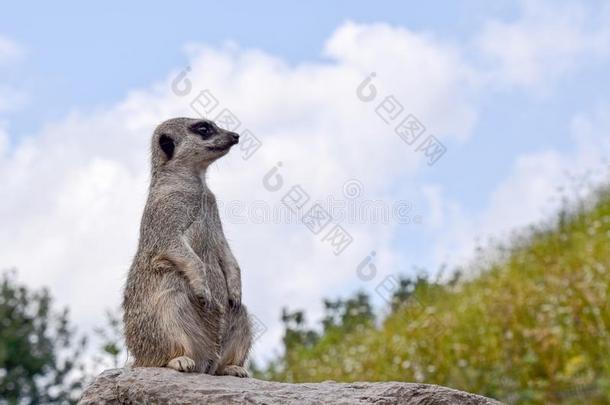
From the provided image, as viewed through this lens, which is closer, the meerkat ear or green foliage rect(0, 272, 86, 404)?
the meerkat ear

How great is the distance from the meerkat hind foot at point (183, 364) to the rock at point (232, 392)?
0.06m

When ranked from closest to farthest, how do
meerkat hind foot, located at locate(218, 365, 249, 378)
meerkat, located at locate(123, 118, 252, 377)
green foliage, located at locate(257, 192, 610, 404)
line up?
meerkat, located at locate(123, 118, 252, 377), meerkat hind foot, located at locate(218, 365, 249, 378), green foliage, located at locate(257, 192, 610, 404)

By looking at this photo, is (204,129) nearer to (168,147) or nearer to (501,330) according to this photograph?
(168,147)

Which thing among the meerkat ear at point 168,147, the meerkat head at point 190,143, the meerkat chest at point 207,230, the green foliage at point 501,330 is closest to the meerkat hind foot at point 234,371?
the meerkat chest at point 207,230

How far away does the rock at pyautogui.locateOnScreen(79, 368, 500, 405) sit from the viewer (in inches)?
184

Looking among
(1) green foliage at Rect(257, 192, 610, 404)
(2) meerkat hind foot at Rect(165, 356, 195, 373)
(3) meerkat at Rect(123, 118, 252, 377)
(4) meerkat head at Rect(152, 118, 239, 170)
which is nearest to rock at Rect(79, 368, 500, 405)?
(2) meerkat hind foot at Rect(165, 356, 195, 373)

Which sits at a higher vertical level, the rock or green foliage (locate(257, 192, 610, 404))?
green foliage (locate(257, 192, 610, 404))

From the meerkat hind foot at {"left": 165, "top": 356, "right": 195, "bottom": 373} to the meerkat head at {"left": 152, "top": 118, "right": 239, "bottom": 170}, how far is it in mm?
1189

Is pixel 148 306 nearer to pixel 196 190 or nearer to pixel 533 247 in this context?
pixel 196 190

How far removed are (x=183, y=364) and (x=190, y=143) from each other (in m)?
1.34

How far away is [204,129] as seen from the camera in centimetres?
556

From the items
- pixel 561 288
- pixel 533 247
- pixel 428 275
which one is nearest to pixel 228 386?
pixel 561 288

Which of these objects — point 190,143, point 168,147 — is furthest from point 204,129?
point 168,147

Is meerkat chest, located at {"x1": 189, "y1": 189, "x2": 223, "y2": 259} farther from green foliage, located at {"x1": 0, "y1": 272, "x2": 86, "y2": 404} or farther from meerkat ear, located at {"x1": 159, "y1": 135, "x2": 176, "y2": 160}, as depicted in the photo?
green foliage, located at {"x1": 0, "y1": 272, "x2": 86, "y2": 404}
